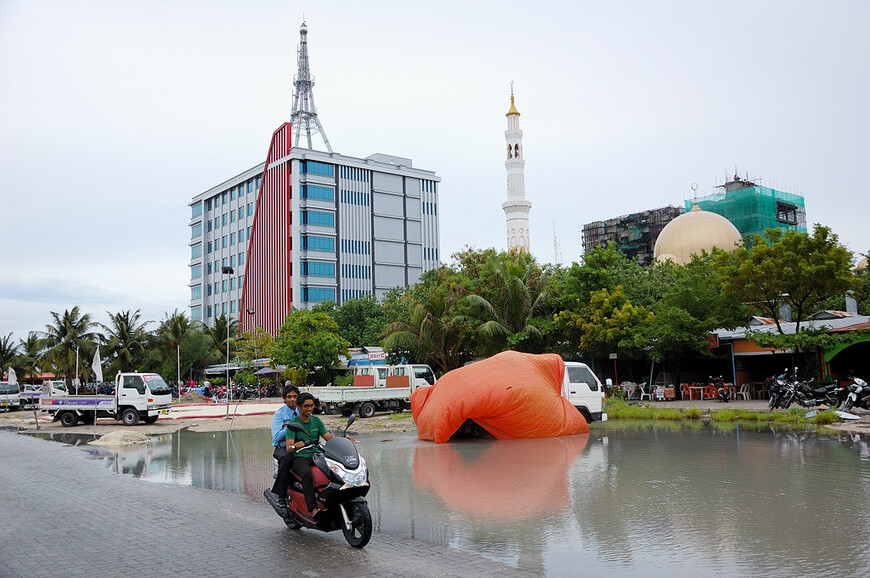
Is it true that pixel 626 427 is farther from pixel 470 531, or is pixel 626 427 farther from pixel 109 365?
pixel 109 365

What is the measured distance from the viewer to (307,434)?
7355 mm

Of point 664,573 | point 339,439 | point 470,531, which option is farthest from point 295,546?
point 664,573

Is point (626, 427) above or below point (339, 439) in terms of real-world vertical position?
below

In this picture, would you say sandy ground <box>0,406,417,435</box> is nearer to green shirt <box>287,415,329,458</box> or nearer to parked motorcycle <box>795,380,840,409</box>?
parked motorcycle <box>795,380,840,409</box>

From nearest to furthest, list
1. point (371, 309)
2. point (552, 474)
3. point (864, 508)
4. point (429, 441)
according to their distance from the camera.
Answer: point (864, 508)
point (552, 474)
point (429, 441)
point (371, 309)

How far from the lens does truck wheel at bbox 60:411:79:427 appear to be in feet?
84.5

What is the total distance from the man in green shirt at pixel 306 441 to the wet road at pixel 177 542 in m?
0.51

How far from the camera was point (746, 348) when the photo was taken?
3047 centimetres

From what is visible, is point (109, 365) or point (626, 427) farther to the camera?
point (109, 365)

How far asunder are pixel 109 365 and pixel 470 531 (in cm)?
5470

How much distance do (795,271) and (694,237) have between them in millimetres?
35256

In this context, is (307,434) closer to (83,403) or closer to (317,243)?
Answer: (83,403)

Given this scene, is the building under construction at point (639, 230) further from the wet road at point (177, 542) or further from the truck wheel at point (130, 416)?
the wet road at point (177, 542)

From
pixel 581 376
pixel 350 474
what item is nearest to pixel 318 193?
pixel 581 376
